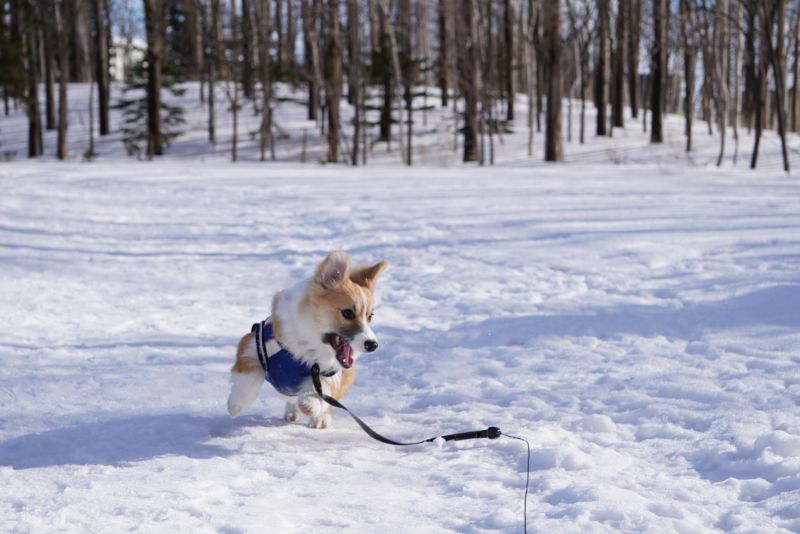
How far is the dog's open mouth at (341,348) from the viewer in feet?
13.7

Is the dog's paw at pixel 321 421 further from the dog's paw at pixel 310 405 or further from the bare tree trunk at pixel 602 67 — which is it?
the bare tree trunk at pixel 602 67

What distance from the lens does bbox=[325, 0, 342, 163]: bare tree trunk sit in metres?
26.8

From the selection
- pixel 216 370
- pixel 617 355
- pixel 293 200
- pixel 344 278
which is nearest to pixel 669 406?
pixel 617 355

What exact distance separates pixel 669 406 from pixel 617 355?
1.22 m

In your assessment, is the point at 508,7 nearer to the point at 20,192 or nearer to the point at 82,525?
the point at 20,192

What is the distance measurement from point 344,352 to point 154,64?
97.4ft

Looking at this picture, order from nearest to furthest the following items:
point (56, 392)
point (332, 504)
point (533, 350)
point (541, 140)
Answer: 1. point (332, 504)
2. point (56, 392)
3. point (533, 350)
4. point (541, 140)

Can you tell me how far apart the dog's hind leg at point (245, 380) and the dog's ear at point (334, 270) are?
1.94ft

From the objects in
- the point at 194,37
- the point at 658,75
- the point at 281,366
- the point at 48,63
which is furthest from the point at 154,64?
the point at 281,366

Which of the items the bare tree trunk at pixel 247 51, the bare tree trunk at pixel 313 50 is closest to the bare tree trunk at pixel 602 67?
the bare tree trunk at pixel 313 50

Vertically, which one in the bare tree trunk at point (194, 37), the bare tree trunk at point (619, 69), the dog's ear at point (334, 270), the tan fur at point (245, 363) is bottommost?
the tan fur at point (245, 363)

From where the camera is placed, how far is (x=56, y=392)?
517cm

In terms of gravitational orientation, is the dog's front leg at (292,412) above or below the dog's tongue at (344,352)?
below

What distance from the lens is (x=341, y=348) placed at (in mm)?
4195
